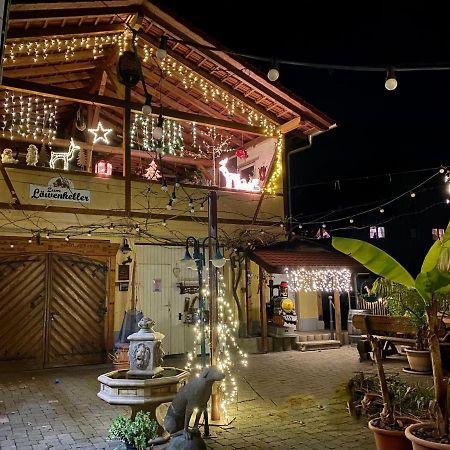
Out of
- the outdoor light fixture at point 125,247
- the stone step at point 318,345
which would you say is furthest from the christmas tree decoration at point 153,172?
the stone step at point 318,345

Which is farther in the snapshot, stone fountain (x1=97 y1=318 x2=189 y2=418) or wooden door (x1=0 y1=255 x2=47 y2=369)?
wooden door (x1=0 y1=255 x2=47 y2=369)

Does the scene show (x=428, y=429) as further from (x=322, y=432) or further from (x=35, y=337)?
(x=35, y=337)

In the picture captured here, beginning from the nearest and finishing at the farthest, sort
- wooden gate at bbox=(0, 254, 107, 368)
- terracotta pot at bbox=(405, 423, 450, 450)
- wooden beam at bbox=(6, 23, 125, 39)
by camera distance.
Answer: terracotta pot at bbox=(405, 423, 450, 450) → wooden beam at bbox=(6, 23, 125, 39) → wooden gate at bbox=(0, 254, 107, 368)

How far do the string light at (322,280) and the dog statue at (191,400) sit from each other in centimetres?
921

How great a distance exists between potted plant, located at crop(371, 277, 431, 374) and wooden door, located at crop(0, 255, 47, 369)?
26.5 ft

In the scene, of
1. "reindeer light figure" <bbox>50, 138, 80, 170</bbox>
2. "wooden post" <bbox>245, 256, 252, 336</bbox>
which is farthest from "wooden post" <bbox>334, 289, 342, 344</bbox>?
"reindeer light figure" <bbox>50, 138, 80, 170</bbox>

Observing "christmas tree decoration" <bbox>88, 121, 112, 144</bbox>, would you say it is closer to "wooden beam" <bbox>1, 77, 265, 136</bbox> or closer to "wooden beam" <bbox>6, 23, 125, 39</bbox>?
"wooden beam" <bbox>1, 77, 265, 136</bbox>

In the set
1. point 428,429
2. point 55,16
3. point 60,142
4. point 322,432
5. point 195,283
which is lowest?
point 322,432

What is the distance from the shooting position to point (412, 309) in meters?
9.68

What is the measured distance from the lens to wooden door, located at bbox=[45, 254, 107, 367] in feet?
37.1

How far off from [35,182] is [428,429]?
32.1 feet

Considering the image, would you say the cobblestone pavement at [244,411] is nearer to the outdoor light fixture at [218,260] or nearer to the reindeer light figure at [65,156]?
the outdoor light fixture at [218,260]

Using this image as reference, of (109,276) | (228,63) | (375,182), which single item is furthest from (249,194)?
(375,182)

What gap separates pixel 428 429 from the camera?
4.45 metres
